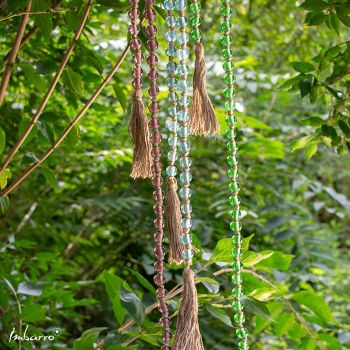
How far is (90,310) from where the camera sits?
1541mm

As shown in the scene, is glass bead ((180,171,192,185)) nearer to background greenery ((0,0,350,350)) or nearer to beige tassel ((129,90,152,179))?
beige tassel ((129,90,152,179))

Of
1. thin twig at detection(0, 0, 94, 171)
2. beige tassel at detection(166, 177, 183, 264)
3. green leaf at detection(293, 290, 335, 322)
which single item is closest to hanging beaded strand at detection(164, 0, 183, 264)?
beige tassel at detection(166, 177, 183, 264)

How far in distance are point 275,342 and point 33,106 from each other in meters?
1.30

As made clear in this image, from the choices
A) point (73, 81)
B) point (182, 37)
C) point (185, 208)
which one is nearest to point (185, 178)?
point (185, 208)

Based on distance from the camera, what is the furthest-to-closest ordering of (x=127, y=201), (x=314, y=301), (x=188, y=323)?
1. (x=127, y=201)
2. (x=314, y=301)
3. (x=188, y=323)

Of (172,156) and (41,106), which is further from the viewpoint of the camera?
(41,106)

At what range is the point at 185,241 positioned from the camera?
0.55 meters

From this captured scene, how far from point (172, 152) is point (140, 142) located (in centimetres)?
4

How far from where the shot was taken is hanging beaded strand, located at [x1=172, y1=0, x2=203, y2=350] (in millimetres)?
529

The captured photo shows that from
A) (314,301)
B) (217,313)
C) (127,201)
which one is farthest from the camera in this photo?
(127,201)

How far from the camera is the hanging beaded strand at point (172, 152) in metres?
0.56

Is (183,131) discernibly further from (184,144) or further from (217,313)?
(217,313)

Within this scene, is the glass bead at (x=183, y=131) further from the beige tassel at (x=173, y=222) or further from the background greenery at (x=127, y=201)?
the background greenery at (x=127, y=201)

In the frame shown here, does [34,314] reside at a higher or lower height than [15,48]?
lower
